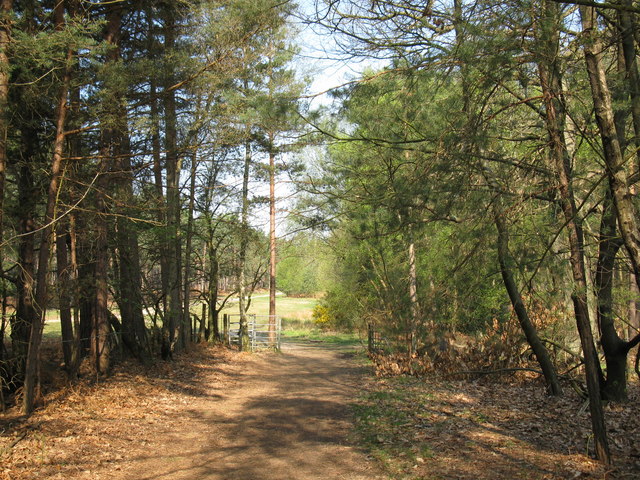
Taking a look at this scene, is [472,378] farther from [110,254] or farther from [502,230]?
[110,254]

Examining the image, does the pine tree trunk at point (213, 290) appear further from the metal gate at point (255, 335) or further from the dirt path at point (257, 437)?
the dirt path at point (257, 437)

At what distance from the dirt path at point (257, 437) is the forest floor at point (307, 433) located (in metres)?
0.02

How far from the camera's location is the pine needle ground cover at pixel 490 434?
17.9 feet

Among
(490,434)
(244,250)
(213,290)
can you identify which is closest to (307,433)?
(490,434)

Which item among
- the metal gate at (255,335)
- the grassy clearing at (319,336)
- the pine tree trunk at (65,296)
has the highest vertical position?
the pine tree trunk at (65,296)

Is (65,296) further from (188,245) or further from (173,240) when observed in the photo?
(188,245)

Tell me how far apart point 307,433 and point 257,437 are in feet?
2.41

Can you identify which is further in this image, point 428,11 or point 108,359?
point 108,359

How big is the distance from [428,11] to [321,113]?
6.37ft

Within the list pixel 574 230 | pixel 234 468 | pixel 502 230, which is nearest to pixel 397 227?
pixel 502 230

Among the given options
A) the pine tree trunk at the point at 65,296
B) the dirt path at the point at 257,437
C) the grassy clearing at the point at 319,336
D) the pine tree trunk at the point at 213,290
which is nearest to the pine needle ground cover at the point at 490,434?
the dirt path at the point at 257,437

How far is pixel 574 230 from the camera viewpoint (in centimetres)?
540

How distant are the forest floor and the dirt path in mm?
19

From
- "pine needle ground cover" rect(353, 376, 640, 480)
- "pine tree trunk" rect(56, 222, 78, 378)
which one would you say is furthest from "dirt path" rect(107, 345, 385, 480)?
"pine tree trunk" rect(56, 222, 78, 378)
